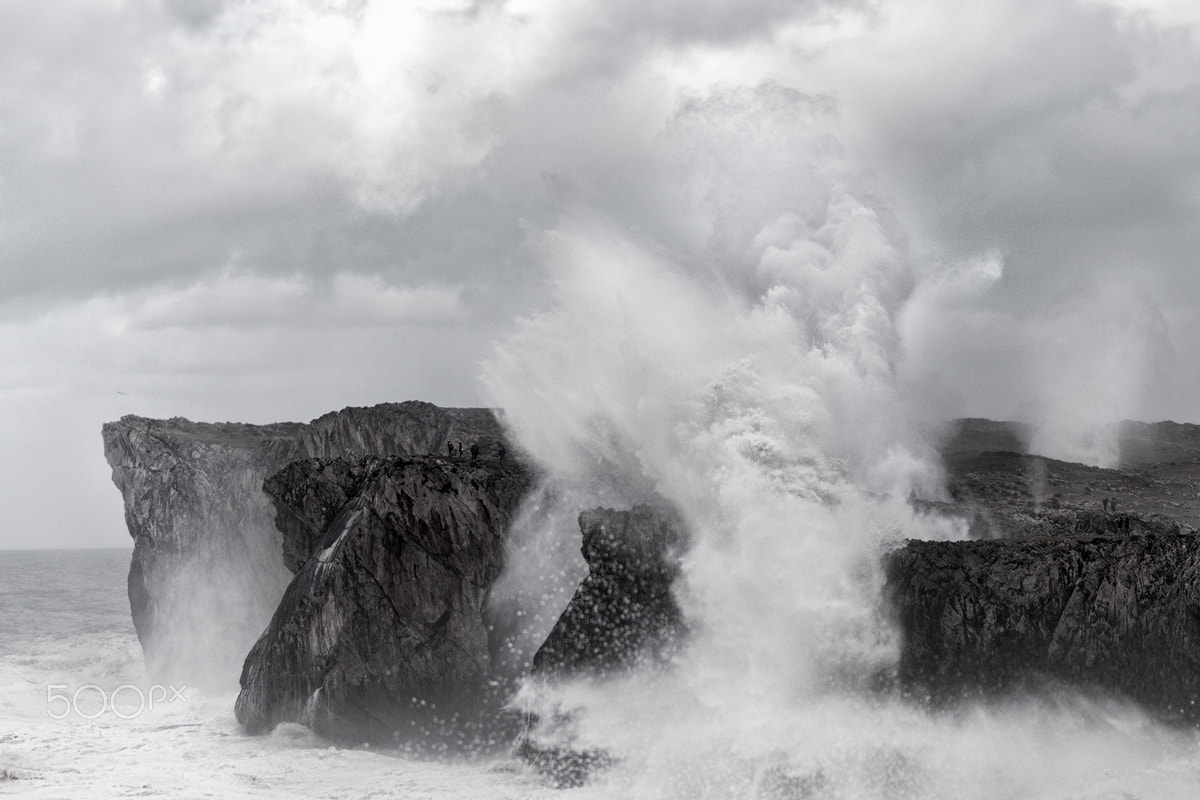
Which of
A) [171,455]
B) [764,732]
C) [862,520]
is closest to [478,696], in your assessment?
[764,732]

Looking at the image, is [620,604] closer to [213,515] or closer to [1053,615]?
[1053,615]

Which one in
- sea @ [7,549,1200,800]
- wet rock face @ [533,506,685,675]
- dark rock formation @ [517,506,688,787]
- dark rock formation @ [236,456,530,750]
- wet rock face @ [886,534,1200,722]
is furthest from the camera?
dark rock formation @ [236,456,530,750]

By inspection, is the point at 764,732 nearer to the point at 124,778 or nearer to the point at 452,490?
the point at 452,490

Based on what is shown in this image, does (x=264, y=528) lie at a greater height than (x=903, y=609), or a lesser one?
greater

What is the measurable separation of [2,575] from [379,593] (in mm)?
82186

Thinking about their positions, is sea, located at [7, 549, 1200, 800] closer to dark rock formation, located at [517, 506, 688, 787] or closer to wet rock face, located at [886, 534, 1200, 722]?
wet rock face, located at [886, 534, 1200, 722]

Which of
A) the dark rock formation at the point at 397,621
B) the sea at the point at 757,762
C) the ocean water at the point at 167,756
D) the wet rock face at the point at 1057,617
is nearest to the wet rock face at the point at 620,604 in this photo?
the sea at the point at 757,762

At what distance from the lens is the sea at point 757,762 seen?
17703mm

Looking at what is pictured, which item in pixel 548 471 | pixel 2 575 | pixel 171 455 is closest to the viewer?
pixel 548 471

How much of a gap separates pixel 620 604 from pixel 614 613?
0.21m

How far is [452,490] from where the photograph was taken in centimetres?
2312

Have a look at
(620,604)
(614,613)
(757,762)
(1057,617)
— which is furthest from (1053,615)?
(614,613)

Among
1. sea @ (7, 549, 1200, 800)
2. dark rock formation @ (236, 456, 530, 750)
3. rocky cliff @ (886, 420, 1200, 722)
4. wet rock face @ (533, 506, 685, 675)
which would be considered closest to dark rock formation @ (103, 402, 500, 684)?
dark rock formation @ (236, 456, 530, 750)

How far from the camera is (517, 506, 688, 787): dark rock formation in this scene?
20578mm
